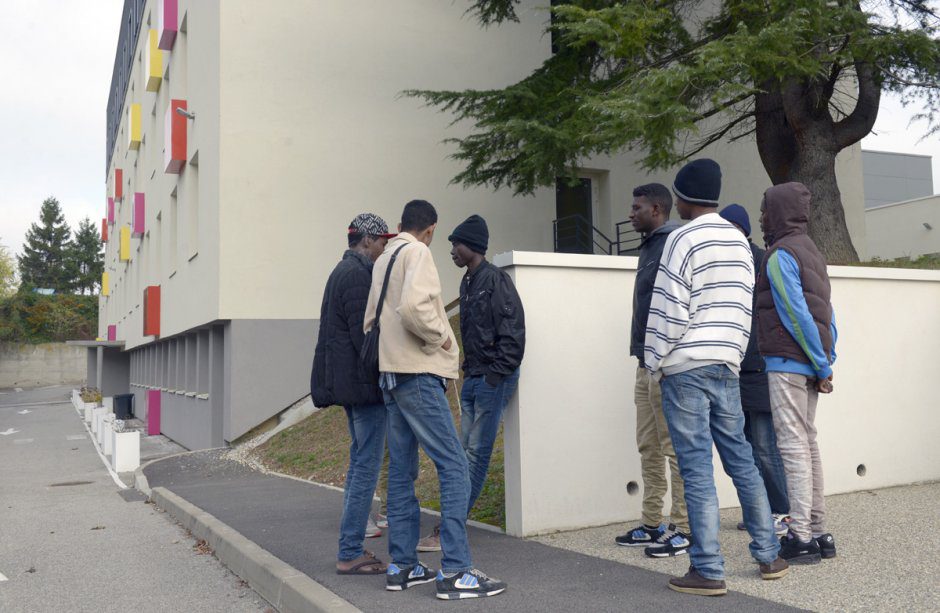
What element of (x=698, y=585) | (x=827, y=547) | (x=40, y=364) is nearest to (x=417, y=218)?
(x=698, y=585)

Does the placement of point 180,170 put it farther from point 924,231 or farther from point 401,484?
point 924,231

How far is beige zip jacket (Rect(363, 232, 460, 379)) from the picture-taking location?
432 centimetres

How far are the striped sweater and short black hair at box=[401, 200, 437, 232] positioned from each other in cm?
136

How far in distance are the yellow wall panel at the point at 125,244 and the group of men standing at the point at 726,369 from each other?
3453 centimetres

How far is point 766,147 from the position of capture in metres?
14.4

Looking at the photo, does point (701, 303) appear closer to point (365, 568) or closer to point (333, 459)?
point (365, 568)

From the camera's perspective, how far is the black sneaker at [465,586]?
4262mm

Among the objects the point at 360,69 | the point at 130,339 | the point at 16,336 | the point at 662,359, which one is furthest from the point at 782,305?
the point at 16,336

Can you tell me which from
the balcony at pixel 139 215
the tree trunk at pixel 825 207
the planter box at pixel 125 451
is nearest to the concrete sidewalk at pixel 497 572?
the planter box at pixel 125 451

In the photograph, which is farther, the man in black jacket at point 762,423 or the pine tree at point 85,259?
the pine tree at point 85,259

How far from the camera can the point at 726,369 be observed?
4.15 m

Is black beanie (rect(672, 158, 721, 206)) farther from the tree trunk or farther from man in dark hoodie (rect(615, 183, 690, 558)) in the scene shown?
the tree trunk

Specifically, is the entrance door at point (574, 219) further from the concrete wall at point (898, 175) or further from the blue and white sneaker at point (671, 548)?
the concrete wall at point (898, 175)

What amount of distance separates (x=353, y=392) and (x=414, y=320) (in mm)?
770
